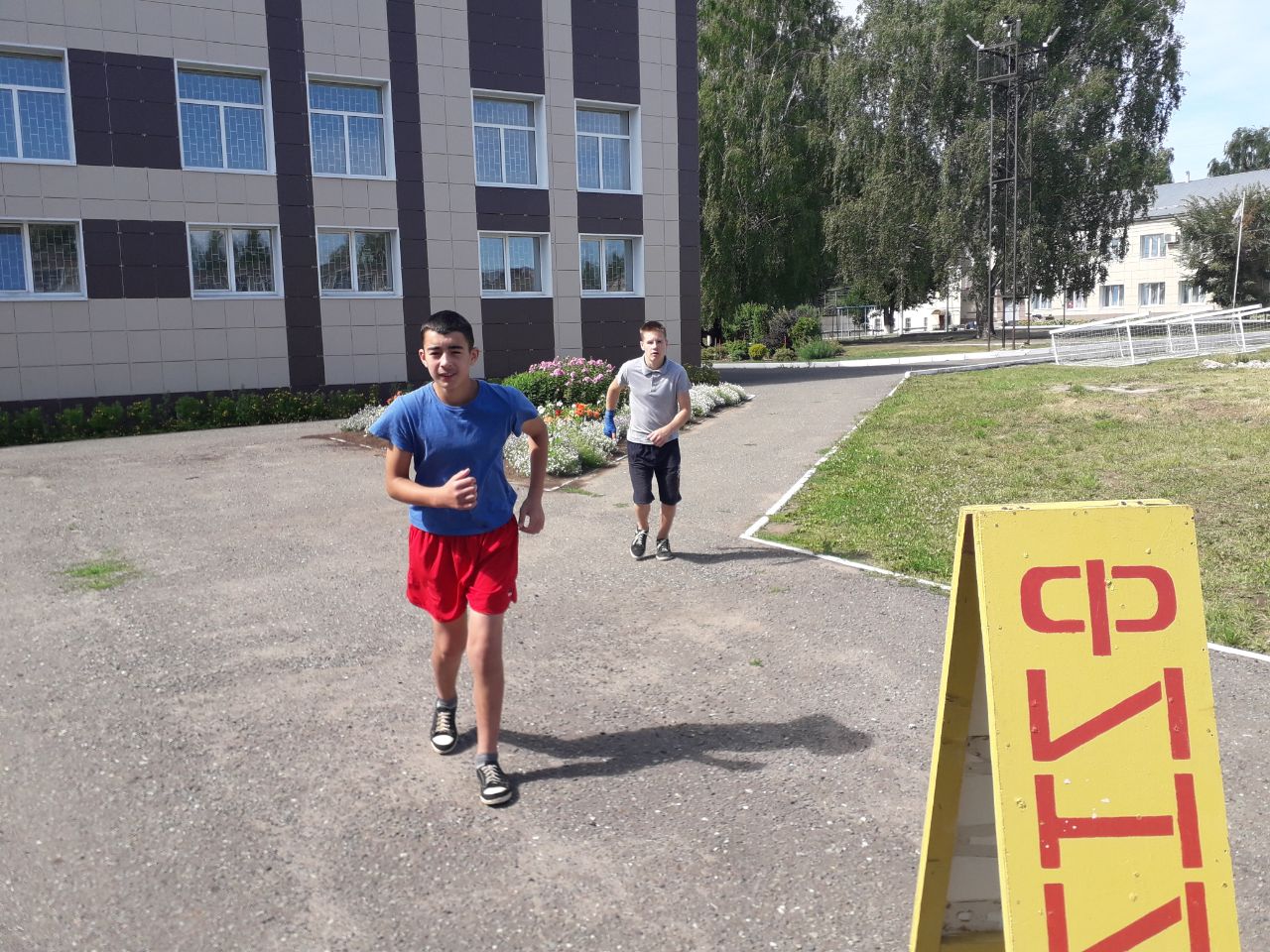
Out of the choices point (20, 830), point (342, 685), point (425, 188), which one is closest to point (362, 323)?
point (425, 188)

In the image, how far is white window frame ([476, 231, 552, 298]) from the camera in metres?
24.5

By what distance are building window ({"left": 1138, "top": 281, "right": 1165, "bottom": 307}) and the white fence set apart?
5213cm

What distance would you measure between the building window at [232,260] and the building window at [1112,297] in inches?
2891

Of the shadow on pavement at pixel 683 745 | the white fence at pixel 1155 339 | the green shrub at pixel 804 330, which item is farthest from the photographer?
the green shrub at pixel 804 330

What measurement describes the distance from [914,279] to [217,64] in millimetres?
31278

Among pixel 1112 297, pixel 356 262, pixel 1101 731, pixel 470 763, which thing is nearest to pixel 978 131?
pixel 356 262

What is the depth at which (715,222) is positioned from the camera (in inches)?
1610

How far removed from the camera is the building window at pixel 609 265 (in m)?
26.1

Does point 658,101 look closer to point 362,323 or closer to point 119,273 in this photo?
point 362,323

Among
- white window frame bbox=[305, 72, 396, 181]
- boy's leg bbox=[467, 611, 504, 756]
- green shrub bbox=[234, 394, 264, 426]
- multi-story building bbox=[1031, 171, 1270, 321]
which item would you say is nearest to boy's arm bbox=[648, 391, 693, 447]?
boy's leg bbox=[467, 611, 504, 756]

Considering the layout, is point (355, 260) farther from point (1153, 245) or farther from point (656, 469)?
point (1153, 245)

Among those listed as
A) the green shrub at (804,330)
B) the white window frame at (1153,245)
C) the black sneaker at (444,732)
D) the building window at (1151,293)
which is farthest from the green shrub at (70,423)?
the building window at (1151,293)

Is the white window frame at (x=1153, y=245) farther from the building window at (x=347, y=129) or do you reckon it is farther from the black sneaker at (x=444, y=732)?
the black sneaker at (x=444, y=732)

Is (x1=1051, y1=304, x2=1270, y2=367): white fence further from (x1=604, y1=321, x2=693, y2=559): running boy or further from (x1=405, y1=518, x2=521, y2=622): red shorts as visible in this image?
(x1=405, y1=518, x2=521, y2=622): red shorts
